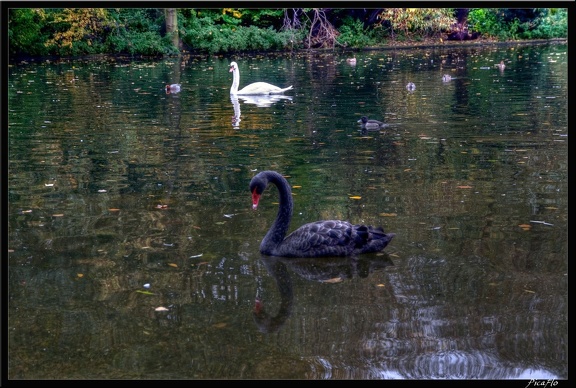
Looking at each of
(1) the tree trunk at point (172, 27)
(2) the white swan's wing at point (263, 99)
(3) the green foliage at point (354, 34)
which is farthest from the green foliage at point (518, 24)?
(2) the white swan's wing at point (263, 99)

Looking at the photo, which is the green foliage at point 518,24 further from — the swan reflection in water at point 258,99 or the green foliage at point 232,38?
the swan reflection in water at point 258,99

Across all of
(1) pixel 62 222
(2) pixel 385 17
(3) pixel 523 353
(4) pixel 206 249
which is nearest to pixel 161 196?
(1) pixel 62 222

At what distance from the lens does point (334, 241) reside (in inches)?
253

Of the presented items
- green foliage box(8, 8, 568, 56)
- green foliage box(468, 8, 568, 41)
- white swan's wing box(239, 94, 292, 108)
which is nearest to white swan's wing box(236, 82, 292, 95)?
white swan's wing box(239, 94, 292, 108)

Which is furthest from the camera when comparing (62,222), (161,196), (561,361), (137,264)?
(161,196)

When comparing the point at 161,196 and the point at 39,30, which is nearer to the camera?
the point at 161,196

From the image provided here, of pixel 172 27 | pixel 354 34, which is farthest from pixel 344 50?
pixel 172 27

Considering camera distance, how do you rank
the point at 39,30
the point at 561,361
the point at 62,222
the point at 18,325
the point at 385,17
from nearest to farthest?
the point at 561,361 < the point at 18,325 < the point at 62,222 < the point at 39,30 < the point at 385,17

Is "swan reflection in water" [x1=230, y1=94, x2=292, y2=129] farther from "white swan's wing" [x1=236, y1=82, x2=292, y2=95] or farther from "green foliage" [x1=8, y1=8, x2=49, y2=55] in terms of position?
"green foliage" [x1=8, y1=8, x2=49, y2=55]

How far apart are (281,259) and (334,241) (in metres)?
0.43

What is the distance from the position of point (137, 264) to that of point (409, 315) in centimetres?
215

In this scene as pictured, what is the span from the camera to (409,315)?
5.28 meters

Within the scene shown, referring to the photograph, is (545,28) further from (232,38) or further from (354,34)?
(232,38)

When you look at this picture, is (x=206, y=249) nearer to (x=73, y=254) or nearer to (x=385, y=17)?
Answer: (x=73, y=254)
